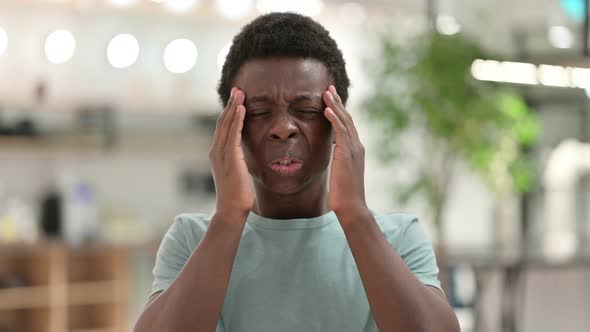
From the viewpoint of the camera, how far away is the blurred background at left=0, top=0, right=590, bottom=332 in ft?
18.0

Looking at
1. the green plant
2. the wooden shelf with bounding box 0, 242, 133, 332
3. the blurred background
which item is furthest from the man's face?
the green plant

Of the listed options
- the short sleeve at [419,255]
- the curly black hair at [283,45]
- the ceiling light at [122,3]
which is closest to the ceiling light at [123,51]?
the ceiling light at [122,3]

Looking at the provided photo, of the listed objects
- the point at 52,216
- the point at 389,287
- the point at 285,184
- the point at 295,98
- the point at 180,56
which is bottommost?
the point at 52,216

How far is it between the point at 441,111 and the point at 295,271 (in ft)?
15.0

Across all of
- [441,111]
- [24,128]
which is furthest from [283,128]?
[24,128]

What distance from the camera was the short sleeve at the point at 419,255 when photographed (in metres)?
1.14

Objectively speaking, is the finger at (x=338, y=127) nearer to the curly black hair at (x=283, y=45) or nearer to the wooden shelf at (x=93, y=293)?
the curly black hair at (x=283, y=45)

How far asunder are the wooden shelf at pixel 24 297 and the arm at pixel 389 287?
172 inches

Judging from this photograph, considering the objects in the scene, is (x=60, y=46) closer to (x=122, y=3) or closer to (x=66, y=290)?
(x=122, y=3)

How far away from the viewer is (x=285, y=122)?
3.54 feet

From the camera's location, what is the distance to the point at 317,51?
114 cm

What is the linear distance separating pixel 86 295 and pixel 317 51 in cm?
463

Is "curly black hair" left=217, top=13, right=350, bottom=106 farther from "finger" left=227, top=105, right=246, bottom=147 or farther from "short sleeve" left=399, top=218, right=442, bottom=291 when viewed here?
"short sleeve" left=399, top=218, right=442, bottom=291

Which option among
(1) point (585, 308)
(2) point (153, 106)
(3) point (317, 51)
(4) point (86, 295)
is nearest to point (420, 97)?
(2) point (153, 106)
